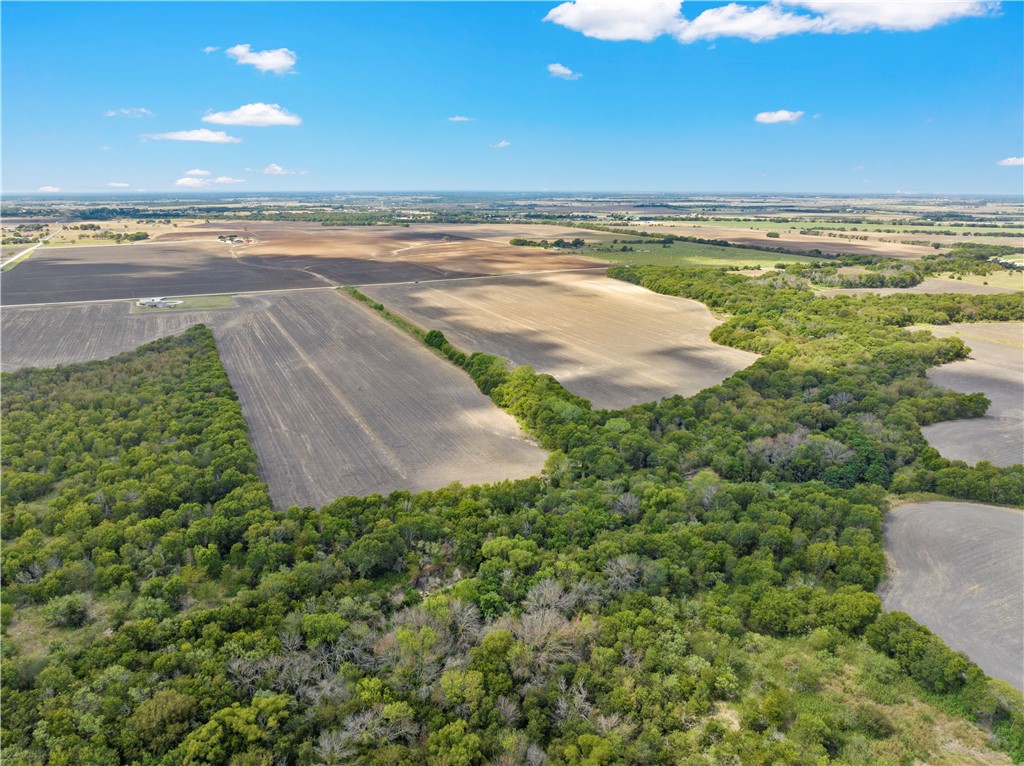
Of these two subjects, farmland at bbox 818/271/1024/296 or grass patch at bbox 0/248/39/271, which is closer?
farmland at bbox 818/271/1024/296

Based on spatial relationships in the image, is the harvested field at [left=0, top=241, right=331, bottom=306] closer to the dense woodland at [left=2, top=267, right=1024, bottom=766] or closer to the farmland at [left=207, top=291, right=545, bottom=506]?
the farmland at [left=207, top=291, right=545, bottom=506]

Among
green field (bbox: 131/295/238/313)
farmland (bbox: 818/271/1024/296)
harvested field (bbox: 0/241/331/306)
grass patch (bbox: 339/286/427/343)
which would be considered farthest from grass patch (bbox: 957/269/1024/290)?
green field (bbox: 131/295/238/313)

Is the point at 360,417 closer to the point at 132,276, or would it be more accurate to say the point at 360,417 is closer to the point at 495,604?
the point at 495,604

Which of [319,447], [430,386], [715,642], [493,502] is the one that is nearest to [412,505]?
[493,502]

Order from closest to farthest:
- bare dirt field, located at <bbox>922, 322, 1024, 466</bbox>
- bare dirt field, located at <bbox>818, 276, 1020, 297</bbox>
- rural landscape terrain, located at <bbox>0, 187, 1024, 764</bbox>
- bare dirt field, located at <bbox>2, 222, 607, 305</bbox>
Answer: rural landscape terrain, located at <bbox>0, 187, 1024, 764</bbox>
bare dirt field, located at <bbox>922, 322, 1024, 466</bbox>
bare dirt field, located at <bbox>818, 276, 1020, 297</bbox>
bare dirt field, located at <bbox>2, 222, 607, 305</bbox>

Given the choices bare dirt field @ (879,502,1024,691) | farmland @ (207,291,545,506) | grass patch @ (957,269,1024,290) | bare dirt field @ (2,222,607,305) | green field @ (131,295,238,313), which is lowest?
bare dirt field @ (879,502,1024,691)
